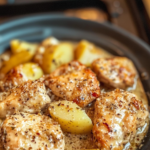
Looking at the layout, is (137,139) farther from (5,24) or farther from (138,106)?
(5,24)

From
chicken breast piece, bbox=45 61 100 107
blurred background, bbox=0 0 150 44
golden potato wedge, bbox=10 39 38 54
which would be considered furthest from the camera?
blurred background, bbox=0 0 150 44

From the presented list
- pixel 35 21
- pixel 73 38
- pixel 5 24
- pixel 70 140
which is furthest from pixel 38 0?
pixel 70 140

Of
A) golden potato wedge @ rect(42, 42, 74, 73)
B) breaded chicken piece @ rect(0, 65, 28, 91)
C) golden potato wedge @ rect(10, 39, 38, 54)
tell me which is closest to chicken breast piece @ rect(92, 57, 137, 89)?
golden potato wedge @ rect(42, 42, 74, 73)

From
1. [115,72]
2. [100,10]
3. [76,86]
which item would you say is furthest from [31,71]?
[100,10]

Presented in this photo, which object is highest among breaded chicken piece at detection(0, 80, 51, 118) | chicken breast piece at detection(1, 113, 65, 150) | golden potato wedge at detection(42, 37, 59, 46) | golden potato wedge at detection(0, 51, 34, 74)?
golden potato wedge at detection(42, 37, 59, 46)

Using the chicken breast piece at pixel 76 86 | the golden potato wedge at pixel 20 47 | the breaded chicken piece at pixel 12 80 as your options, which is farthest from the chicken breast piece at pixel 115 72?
the golden potato wedge at pixel 20 47

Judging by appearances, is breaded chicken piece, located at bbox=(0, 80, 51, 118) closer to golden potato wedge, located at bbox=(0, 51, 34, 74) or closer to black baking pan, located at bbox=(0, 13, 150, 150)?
golden potato wedge, located at bbox=(0, 51, 34, 74)

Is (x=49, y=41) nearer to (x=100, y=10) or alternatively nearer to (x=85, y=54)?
(x=85, y=54)
